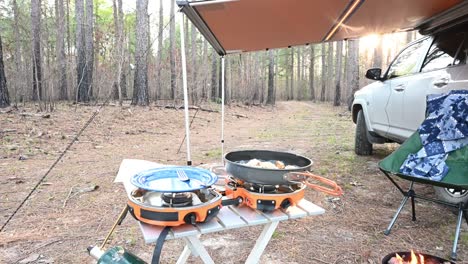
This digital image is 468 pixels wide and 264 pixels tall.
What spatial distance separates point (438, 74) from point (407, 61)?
3.70 ft

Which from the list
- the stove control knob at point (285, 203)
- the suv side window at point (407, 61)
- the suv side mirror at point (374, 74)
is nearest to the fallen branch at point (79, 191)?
the stove control knob at point (285, 203)

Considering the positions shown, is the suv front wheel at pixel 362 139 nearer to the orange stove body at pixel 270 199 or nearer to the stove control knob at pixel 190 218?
the orange stove body at pixel 270 199

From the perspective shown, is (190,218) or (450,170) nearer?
(190,218)

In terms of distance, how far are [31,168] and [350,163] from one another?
464cm

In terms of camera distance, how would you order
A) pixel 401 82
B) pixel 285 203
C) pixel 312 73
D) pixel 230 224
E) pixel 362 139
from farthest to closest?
pixel 312 73 < pixel 362 139 < pixel 401 82 < pixel 285 203 < pixel 230 224

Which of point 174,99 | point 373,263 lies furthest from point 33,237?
point 174,99

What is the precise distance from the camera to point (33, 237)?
106 inches

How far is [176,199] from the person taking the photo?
4.50ft

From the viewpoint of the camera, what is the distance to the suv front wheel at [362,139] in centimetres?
543

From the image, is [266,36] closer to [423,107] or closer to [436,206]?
[423,107]

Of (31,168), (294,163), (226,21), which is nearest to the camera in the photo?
(294,163)

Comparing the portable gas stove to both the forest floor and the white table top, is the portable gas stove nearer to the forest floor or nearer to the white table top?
the white table top

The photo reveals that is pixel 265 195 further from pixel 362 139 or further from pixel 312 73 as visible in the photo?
pixel 312 73

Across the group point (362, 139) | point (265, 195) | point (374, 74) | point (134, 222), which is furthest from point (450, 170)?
point (362, 139)
